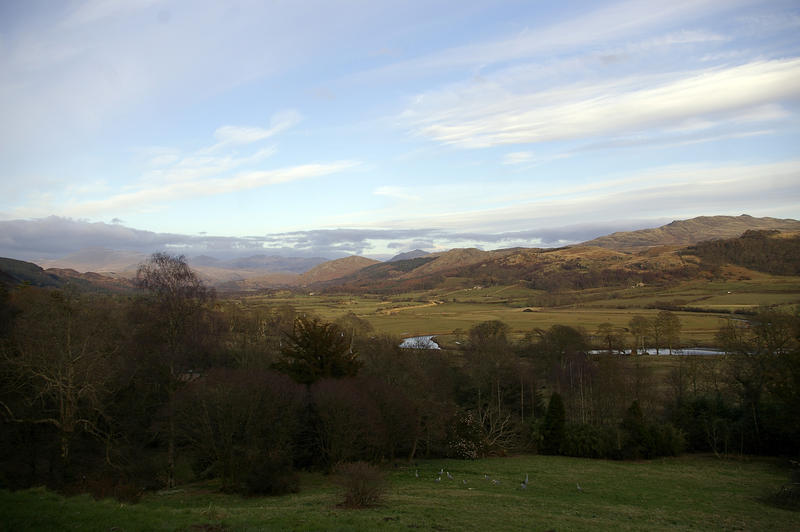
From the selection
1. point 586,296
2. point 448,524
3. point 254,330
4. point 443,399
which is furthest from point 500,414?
point 586,296

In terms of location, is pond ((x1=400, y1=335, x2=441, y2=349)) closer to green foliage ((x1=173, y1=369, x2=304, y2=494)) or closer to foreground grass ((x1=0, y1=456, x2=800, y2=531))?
foreground grass ((x1=0, y1=456, x2=800, y2=531))

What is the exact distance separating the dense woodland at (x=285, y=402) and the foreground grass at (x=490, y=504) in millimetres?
2443

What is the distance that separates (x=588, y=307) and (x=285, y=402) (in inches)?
4844

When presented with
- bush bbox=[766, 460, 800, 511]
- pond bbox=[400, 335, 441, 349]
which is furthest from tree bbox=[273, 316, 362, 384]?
bush bbox=[766, 460, 800, 511]

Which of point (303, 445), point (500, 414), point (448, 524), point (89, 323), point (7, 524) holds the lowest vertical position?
point (500, 414)

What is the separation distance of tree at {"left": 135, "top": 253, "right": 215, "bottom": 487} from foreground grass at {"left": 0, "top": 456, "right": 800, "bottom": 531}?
21.9 ft

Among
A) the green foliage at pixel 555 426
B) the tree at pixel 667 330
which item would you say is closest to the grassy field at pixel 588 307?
the tree at pixel 667 330

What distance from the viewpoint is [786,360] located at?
1325 inches

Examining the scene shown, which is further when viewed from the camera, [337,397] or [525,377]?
[525,377]

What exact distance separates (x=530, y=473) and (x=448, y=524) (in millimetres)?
15893

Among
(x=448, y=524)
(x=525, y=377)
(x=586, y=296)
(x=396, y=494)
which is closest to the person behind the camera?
(x=448, y=524)

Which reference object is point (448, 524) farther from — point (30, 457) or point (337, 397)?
point (30, 457)

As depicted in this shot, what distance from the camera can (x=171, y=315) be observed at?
25406 millimetres

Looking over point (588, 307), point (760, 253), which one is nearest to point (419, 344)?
point (588, 307)
